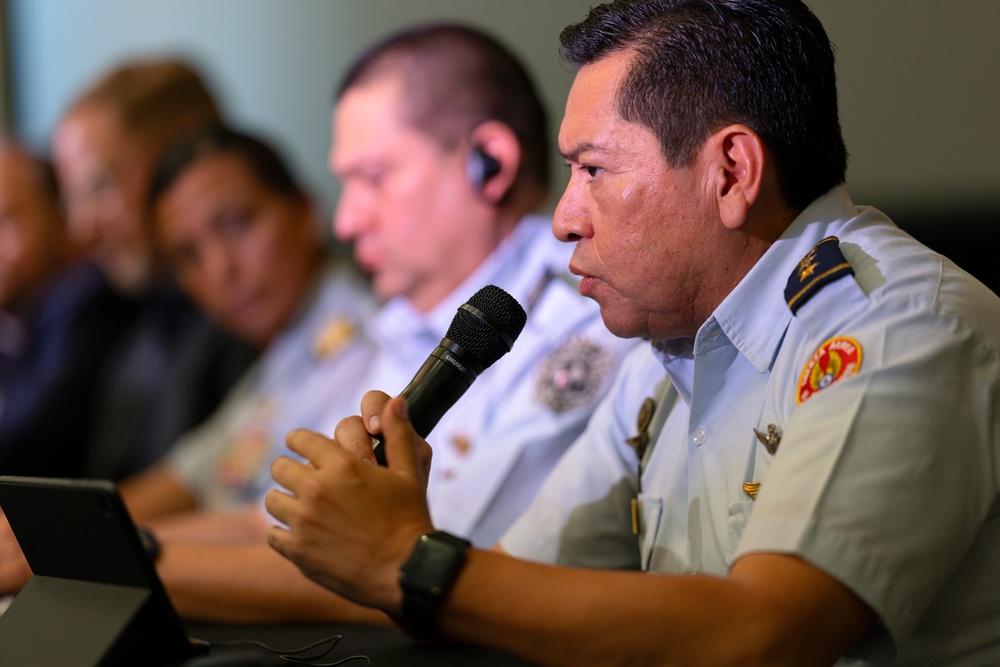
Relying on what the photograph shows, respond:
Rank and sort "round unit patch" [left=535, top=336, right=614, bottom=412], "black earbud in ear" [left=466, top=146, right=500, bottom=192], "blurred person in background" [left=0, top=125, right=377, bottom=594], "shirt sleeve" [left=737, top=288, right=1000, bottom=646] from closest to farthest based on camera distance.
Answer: "shirt sleeve" [left=737, top=288, right=1000, bottom=646] < "round unit patch" [left=535, top=336, right=614, bottom=412] < "black earbud in ear" [left=466, top=146, right=500, bottom=192] < "blurred person in background" [left=0, top=125, right=377, bottom=594]

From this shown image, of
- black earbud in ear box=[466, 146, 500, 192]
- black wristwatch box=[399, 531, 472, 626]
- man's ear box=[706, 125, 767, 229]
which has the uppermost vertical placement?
man's ear box=[706, 125, 767, 229]

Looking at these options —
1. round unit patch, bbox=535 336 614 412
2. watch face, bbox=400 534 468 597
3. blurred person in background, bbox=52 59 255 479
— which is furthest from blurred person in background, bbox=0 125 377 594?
watch face, bbox=400 534 468 597

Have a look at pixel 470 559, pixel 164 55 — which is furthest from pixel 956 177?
pixel 164 55

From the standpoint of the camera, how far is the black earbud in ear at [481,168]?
191 centimetres

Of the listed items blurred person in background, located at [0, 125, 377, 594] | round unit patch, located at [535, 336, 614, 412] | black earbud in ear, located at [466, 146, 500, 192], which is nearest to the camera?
round unit patch, located at [535, 336, 614, 412]

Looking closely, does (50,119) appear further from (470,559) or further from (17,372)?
(470,559)

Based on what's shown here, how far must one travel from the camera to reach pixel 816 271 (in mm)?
997

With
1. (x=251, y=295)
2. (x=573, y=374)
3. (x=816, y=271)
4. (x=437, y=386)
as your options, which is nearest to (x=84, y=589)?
(x=437, y=386)

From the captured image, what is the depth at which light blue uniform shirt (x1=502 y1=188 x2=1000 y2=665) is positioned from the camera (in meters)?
0.83

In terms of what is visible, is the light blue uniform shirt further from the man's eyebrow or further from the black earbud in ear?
the black earbud in ear

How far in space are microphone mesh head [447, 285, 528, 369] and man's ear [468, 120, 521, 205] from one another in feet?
2.78

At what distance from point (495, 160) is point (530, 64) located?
813 millimetres

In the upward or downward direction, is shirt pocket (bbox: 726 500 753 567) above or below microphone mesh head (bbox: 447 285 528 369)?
below

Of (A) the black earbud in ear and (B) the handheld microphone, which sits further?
(A) the black earbud in ear
